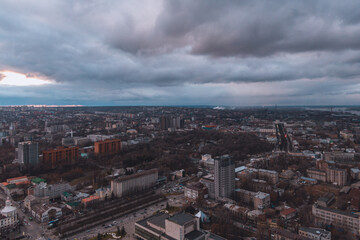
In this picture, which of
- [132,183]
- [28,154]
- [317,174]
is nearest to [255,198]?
[132,183]

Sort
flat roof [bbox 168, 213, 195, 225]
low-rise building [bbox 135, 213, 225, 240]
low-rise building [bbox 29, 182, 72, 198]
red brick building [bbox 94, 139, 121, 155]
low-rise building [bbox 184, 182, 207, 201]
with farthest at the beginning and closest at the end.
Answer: red brick building [bbox 94, 139, 121, 155], low-rise building [bbox 29, 182, 72, 198], low-rise building [bbox 184, 182, 207, 201], flat roof [bbox 168, 213, 195, 225], low-rise building [bbox 135, 213, 225, 240]

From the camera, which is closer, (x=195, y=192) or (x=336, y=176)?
(x=195, y=192)

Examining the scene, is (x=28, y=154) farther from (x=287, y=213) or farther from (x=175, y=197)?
(x=287, y=213)

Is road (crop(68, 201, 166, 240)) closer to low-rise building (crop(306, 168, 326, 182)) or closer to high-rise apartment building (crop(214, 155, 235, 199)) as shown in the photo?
high-rise apartment building (crop(214, 155, 235, 199))

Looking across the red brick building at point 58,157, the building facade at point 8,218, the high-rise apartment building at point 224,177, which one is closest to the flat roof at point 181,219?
the high-rise apartment building at point 224,177

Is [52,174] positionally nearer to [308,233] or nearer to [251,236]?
[251,236]

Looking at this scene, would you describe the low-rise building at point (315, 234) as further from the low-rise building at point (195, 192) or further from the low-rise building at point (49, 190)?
the low-rise building at point (49, 190)

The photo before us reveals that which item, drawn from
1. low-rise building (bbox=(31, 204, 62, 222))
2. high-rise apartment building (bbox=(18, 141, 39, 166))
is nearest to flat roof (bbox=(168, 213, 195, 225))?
low-rise building (bbox=(31, 204, 62, 222))
